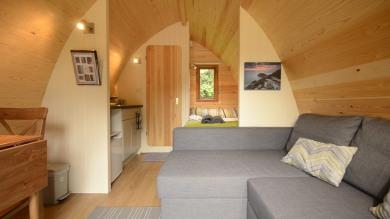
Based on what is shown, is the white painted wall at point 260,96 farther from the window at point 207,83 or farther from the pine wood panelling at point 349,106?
the window at point 207,83

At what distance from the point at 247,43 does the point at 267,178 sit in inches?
66.2

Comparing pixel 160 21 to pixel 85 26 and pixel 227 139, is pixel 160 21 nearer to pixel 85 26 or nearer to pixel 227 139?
pixel 85 26

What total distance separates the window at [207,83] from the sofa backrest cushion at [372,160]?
12.1 ft

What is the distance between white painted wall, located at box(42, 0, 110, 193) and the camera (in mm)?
2170

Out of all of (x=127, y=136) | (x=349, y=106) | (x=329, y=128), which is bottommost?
(x=127, y=136)

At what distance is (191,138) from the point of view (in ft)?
7.30

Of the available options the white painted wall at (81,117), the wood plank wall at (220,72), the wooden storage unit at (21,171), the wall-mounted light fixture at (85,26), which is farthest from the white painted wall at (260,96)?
the wood plank wall at (220,72)

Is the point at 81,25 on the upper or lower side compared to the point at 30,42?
upper

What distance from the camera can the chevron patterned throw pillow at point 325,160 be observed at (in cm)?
130

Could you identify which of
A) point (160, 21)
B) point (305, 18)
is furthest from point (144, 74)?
point (305, 18)

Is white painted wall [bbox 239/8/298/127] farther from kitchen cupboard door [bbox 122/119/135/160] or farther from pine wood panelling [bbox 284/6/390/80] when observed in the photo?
kitchen cupboard door [bbox 122/119/135/160]

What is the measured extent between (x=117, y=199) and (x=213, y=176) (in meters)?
1.23

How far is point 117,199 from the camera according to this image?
208 cm

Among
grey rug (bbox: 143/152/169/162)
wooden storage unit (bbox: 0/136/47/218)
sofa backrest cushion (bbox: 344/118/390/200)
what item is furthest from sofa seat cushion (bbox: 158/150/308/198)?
grey rug (bbox: 143/152/169/162)
